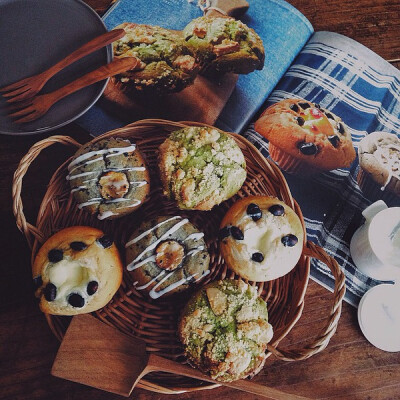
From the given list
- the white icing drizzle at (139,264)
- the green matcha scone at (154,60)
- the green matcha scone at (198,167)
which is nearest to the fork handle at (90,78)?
the green matcha scone at (154,60)

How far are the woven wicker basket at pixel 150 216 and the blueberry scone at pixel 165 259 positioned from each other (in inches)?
3.4

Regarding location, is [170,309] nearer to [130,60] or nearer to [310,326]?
[310,326]

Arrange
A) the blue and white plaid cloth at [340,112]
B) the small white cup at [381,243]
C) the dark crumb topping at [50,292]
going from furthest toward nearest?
the blue and white plaid cloth at [340,112] < the small white cup at [381,243] < the dark crumb topping at [50,292]

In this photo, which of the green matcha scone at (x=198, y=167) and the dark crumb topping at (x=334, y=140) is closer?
the green matcha scone at (x=198, y=167)

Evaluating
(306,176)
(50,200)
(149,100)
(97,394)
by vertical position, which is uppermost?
(149,100)

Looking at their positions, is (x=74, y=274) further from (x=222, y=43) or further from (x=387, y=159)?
(x=387, y=159)

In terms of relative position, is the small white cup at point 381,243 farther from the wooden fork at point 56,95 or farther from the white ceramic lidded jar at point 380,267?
the wooden fork at point 56,95

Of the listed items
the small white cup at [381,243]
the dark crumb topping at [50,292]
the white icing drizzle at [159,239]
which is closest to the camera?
the dark crumb topping at [50,292]

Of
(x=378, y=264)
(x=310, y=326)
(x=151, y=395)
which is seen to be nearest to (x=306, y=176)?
(x=378, y=264)

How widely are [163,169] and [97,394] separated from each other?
677 millimetres

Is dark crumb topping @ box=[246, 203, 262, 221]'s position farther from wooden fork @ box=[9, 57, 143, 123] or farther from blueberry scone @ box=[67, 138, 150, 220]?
wooden fork @ box=[9, 57, 143, 123]

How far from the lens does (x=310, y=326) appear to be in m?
1.27

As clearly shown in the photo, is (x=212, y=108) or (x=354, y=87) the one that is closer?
(x=212, y=108)

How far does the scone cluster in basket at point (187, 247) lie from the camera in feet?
3.32
